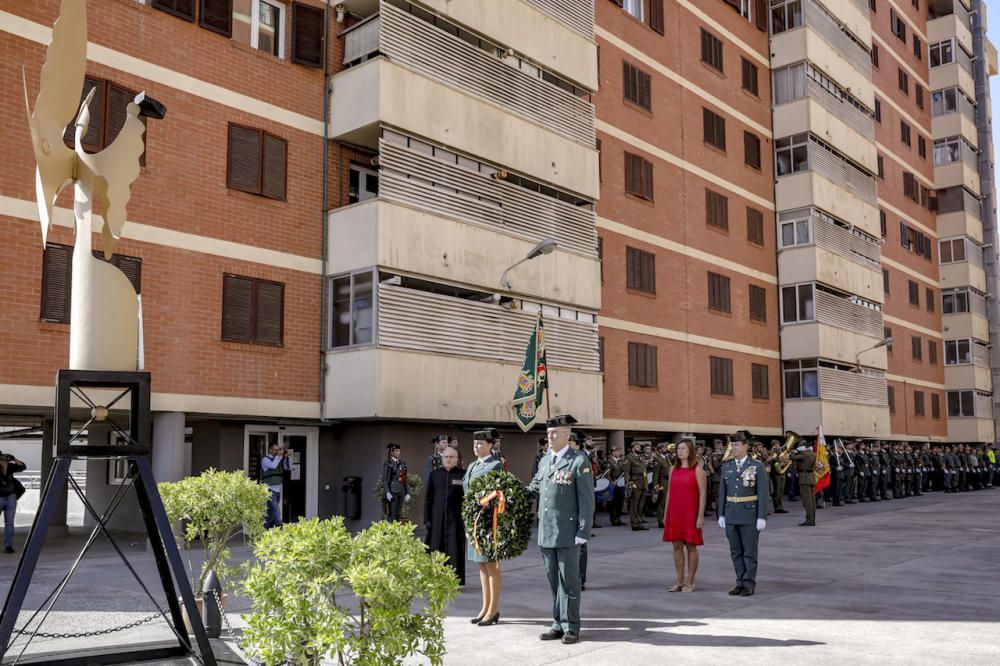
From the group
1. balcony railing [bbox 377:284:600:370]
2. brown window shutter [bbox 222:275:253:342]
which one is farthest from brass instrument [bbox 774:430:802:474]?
brown window shutter [bbox 222:275:253:342]

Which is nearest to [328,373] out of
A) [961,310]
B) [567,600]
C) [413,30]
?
[413,30]

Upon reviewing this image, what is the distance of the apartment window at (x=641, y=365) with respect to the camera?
97.5 ft

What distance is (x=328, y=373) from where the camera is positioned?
70.6 feet

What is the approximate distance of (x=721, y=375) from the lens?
3388 centimetres

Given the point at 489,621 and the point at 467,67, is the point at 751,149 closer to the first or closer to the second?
the point at 467,67

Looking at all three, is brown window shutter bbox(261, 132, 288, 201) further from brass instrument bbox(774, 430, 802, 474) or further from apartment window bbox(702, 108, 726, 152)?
apartment window bbox(702, 108, 726, 152)

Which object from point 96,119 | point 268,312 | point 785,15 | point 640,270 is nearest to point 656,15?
point 640,270

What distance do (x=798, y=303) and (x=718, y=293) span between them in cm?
511

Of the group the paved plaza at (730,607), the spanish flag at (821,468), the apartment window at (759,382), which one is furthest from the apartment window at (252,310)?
the apartment window at (759,382)

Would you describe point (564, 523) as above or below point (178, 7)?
below

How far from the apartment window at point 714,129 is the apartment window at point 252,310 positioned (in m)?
19.2

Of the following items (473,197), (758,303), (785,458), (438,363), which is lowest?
(785,458)

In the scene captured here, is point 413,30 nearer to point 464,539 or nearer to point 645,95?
point 645,95

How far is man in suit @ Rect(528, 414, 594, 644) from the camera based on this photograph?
962 cm
